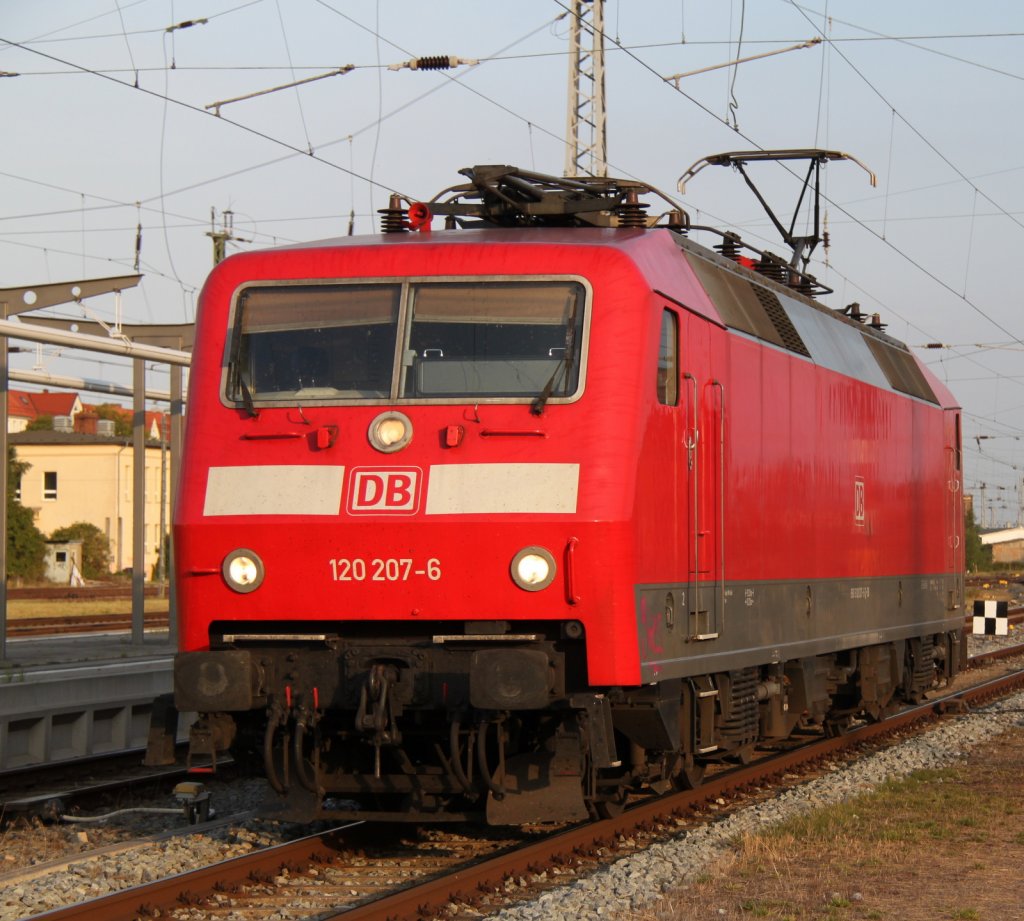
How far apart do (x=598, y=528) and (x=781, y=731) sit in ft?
15.5

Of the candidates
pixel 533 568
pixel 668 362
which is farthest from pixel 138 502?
pixel 533 568

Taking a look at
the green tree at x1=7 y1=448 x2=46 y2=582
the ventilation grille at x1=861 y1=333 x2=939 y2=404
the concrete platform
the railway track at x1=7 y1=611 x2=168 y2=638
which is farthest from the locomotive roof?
the green tree at x1=7 y1=448 x2=46 y2=582

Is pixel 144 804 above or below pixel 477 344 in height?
below

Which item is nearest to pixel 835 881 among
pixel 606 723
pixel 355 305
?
pixel 606 723

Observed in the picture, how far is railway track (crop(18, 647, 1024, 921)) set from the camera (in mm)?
8023

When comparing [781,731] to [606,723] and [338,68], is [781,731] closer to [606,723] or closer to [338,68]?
[606,723]

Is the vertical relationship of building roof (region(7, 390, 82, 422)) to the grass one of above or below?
above

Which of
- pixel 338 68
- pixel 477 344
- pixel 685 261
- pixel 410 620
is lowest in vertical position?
pixel 410 620

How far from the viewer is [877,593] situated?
1486 centimetres

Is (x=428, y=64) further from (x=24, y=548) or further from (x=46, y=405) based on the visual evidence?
(x=46, y=405)

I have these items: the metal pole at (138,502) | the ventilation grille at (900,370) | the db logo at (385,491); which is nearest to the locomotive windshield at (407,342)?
the db logo at (385,491)

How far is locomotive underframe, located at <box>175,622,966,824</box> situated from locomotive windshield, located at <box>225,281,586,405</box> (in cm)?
135

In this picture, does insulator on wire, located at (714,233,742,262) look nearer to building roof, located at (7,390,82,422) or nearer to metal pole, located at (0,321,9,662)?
metal pole, located at (0,321,9,662)

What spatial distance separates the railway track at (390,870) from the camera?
802cm
